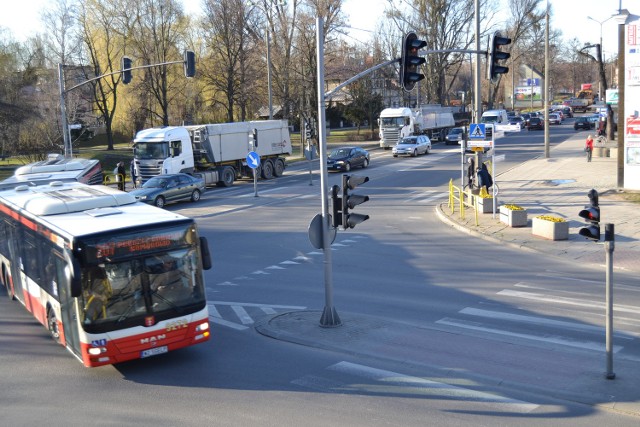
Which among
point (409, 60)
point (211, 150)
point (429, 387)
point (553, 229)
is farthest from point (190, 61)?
point (429, 387)

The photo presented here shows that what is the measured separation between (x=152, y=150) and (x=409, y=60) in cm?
2386

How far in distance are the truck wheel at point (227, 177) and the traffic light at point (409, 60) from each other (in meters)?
24.7

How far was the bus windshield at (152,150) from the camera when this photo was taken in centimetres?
3641

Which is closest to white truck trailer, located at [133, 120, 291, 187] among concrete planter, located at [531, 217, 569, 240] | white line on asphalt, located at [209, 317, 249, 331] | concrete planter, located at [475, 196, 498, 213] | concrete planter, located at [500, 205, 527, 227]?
concrete planter, located at [475, 196, 498, 213]

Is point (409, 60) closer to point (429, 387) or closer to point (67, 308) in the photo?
point (429, 387)

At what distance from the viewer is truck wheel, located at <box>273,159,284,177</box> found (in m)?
43.2

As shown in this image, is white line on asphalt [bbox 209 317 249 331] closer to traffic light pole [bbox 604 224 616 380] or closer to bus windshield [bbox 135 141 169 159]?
traffic light pole [bbox 604 224 616 380]

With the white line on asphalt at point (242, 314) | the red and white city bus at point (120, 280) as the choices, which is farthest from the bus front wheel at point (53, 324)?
the white line on asphalt at point (242, 314)

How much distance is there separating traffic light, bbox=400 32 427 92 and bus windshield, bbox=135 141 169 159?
23151mm

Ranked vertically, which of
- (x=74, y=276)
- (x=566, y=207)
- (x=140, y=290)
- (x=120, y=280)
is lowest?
(x=566, y=207)

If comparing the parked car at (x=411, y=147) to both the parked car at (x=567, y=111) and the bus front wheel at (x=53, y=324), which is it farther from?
the parked car at (x=567, y=111)

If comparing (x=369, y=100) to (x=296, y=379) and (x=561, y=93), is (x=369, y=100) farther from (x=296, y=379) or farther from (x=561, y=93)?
(x=561, y=93)

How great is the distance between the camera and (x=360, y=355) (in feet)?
38.3

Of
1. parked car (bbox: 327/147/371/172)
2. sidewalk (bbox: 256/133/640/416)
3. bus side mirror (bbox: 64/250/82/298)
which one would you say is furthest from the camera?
parked car (bbox: 327/147/371/172)
